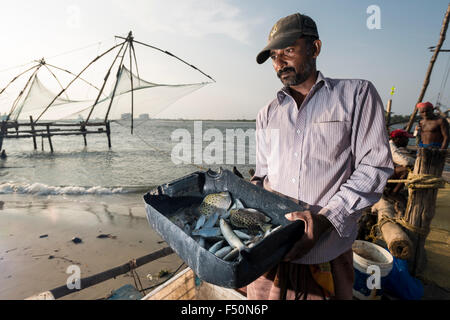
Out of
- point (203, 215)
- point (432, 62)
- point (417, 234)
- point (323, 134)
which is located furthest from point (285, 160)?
point (432, 62)

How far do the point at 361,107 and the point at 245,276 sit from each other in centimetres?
132

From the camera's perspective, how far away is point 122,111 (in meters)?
14.6

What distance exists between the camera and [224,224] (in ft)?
5.40

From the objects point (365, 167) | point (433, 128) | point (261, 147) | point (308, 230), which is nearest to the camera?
point (308, 230)

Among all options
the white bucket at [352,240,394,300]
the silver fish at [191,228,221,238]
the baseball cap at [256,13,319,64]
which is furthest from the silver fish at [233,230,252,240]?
the white bucket at [352,240,394,300]

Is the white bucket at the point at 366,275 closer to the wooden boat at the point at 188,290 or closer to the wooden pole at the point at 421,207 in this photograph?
the wooden pole at the point at 421,207

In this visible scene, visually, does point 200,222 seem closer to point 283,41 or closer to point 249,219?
point 249,219

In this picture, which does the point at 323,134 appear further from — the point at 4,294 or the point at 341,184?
the point at 4,294

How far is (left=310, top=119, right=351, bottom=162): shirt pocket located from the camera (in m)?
1.54

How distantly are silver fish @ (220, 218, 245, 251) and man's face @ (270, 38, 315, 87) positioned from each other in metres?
1.25

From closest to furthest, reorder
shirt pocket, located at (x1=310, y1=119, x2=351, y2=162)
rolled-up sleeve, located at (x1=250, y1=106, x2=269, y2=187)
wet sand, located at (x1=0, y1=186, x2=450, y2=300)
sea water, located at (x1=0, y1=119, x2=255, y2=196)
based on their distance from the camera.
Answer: shirt pocket, located at (x1=310, y1=119, x2=351, y2=162) < rolled-up sleeve, located at (x1=250, y1=106, x2=269, y2=187) < wet sand, located at (x1=0, y1=186, x2=450, y2=300) < sea water, located at (x1=0, y1=119, x2=255, y2=196)

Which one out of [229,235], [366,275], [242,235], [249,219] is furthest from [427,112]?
[229,235]

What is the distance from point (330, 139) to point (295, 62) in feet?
2.21

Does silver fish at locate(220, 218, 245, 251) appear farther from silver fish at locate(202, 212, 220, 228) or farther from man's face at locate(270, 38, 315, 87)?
man's face at locate(270, 38, 315, 87)
